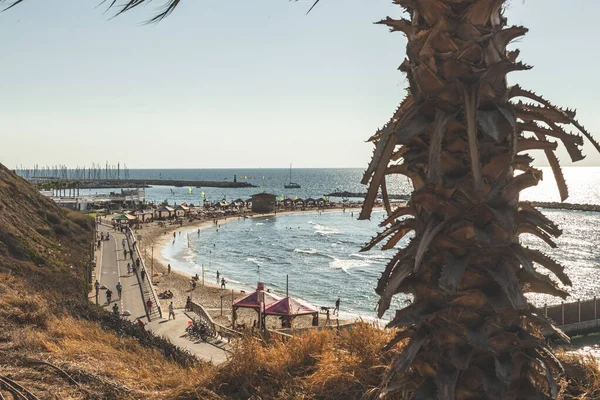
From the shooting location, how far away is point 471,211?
2.44 m

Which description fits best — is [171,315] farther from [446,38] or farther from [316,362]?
[446,38]

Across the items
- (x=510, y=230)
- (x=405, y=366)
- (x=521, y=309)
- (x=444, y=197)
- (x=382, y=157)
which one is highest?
(x=382, y=157)

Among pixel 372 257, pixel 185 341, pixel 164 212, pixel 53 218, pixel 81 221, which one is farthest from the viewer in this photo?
pixel 164 212

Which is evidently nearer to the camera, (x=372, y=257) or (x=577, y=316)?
(x=577, y=316)

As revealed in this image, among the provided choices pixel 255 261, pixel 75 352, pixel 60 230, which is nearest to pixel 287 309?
pixel 75 352

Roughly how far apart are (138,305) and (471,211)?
26.4 m

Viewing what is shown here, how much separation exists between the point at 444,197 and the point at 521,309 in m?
0.67

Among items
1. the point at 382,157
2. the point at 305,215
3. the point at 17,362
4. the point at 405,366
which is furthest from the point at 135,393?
the point at 305,215

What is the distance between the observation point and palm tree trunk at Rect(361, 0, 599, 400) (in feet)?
7.79

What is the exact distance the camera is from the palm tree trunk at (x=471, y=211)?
237 centimetres

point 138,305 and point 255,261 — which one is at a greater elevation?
point 138,305

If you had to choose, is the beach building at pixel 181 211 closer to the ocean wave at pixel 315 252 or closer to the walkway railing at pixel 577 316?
the ocean wave at pixel 315 252

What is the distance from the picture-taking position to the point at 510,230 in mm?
2420

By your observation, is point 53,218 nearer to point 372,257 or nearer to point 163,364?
point 163,364
